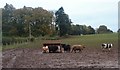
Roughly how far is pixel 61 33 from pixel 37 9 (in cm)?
963

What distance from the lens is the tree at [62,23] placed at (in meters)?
91.5

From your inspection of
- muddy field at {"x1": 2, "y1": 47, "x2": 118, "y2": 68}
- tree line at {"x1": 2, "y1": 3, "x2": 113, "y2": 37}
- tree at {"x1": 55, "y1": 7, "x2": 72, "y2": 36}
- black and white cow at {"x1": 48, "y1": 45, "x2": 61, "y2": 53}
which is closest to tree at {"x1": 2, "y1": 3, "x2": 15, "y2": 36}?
tree line at {"x1": 2, "y1": 3, "x2": 113, "y2": 37}

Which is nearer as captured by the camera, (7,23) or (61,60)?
(61,60)

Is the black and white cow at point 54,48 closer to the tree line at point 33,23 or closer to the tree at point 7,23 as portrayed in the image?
the tree line at point 33,23

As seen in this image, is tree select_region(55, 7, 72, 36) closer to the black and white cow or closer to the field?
the black and white cow

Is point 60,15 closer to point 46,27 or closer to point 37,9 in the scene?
point 37,9

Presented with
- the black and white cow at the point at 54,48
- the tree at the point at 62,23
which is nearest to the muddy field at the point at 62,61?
the black and white cow at the point at 54,48

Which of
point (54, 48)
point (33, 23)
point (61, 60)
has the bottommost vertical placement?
point (61, 60)

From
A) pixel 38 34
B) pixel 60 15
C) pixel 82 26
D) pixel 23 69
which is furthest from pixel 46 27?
pixel 23 69

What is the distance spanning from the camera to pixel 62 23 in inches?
3652

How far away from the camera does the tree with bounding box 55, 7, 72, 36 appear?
91.5 meters

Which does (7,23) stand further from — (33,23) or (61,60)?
(61,60)

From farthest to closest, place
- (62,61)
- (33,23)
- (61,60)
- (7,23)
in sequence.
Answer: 1. (7,23)
2. (33,23)
3. (61,60)
4. (62,61)

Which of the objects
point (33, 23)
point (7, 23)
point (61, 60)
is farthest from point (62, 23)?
point (61, 60)
